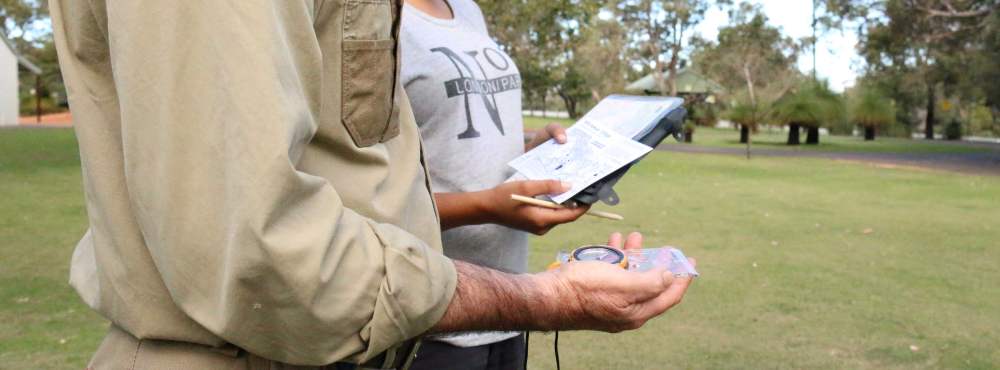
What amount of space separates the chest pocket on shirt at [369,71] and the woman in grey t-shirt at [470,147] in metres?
0.66

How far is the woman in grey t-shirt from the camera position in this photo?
1.88m

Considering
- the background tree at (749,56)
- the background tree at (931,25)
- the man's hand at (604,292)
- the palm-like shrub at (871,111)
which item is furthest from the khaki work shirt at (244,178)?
the background tree at (749,56)

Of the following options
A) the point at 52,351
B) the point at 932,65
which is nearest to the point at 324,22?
the point at 52,351

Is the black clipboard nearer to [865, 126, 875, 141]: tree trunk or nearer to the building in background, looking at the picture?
[865, 126, 875, 141]: tree trunk

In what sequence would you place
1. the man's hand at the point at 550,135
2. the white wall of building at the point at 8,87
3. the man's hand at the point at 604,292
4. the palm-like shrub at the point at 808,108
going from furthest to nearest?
the white wall of building at the point at 8,87, the palm-like shrub at the point at 808,108, the man's hand at the point at 550,135, the man's hand at the point at 604,292

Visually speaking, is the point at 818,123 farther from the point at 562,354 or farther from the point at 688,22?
the point at 562,354

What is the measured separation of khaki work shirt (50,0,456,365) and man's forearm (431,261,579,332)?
0.11 feet

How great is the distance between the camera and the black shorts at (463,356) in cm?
196

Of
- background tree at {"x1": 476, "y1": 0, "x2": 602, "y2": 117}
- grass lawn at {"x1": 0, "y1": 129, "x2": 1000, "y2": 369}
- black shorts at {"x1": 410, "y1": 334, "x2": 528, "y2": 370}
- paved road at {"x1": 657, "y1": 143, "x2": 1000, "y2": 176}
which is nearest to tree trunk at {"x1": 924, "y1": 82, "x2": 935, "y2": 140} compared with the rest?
paved road at {"x1": 657, "y1": 143, "x2": 1000, "y2": 176}

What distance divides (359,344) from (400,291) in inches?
3.0

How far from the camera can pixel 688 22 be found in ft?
163

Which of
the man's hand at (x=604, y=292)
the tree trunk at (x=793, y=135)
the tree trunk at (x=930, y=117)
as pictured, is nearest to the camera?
the man's hand at (x=604, y=292)

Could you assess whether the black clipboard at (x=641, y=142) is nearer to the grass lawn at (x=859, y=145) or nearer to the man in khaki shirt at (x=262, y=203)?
the man in khaki shirt at (x=262, y=203)

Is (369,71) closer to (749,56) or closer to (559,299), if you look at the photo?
(559,299)
